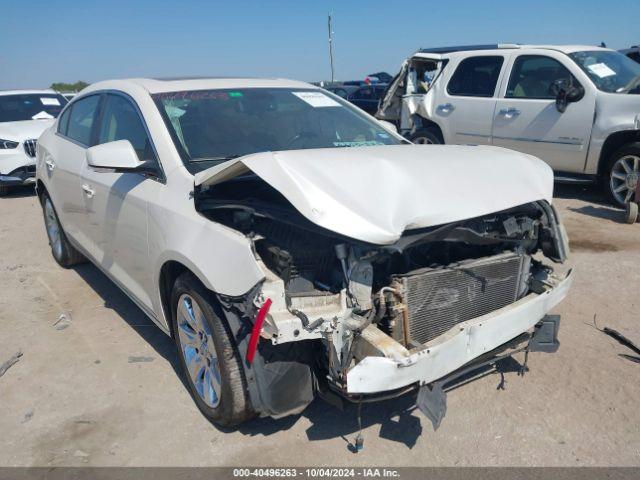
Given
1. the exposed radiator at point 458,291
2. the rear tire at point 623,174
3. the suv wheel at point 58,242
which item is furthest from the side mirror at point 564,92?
the suv wheel at point 58,242

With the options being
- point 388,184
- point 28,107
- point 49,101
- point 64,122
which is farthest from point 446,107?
point 28,107

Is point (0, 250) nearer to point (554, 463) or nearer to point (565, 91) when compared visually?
point (554, 463)

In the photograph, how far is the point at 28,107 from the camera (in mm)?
10719

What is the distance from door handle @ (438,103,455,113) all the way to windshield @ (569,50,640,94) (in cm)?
181

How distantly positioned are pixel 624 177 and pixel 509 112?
1.77 m

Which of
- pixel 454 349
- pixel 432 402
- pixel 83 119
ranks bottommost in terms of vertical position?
pixel 432 402

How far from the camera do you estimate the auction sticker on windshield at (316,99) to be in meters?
3.96

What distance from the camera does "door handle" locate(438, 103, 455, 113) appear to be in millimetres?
8573

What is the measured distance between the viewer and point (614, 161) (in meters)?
6.97

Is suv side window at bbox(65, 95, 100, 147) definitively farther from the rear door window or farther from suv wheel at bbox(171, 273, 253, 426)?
suv wheel at bbox(171, 273, 253, 426)

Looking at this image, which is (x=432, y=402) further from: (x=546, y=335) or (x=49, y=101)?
(x=49, y=101)

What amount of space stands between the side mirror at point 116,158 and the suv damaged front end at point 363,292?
0.58 m

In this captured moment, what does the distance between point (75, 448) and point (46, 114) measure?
9.47 metres

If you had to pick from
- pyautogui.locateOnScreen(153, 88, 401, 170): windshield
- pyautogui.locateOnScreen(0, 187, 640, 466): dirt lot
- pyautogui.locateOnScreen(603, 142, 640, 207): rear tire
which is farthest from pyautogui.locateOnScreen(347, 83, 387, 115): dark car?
pyautogui.locateOnScreen(0, 187, 640, 466): dirt lot
